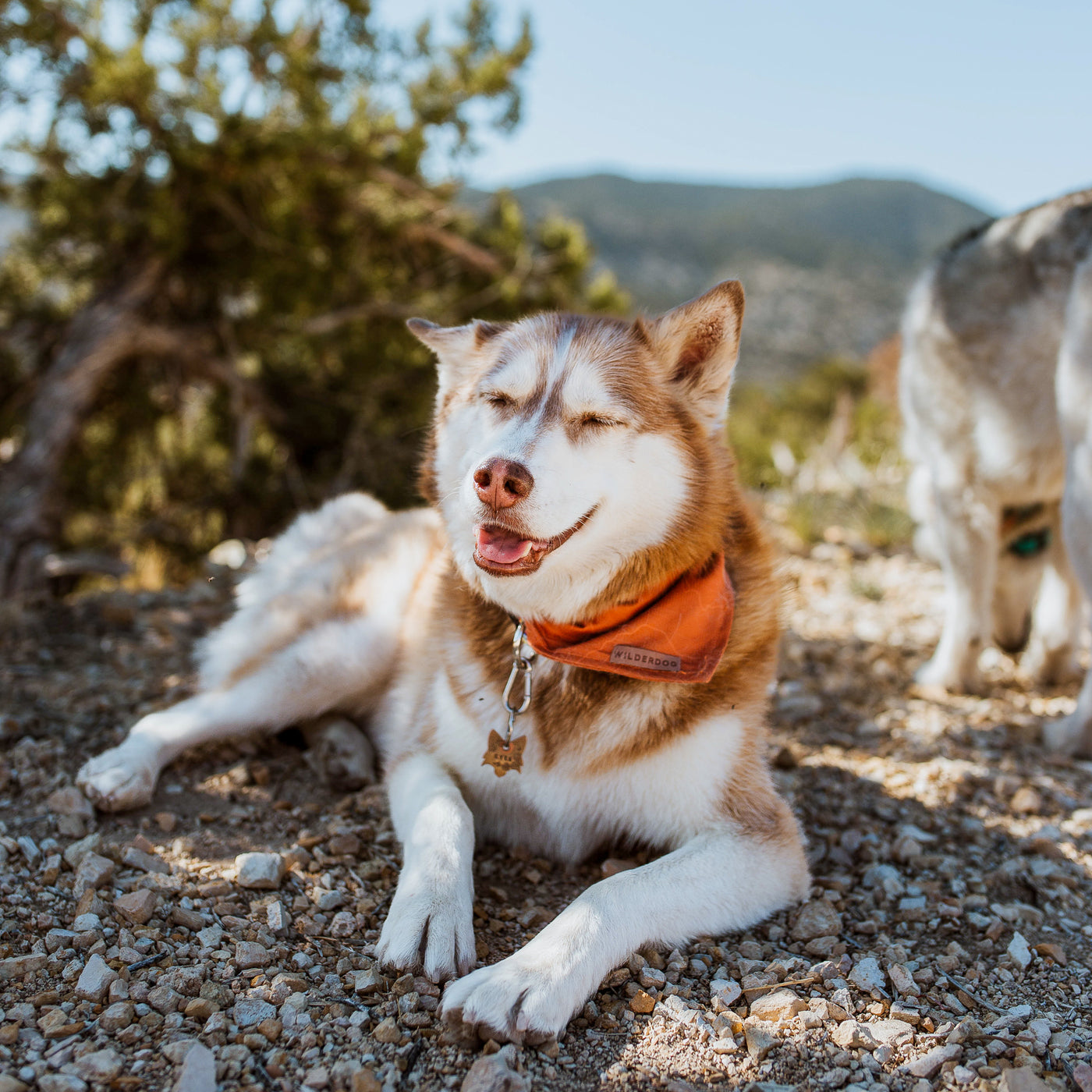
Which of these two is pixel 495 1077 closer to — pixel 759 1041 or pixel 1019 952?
pixel 759 1041

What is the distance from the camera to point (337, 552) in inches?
143

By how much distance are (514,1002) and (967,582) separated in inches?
135

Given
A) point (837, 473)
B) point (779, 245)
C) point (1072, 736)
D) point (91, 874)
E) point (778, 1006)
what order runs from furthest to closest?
1. point (779, 245)
2. point (837, 473)
3. point (1072, 736)
4. point (91, 874)
5. point (778, 1006)

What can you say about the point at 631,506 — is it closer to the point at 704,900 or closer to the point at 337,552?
the point at 704,900

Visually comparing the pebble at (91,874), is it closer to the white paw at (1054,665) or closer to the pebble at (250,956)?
the pebble at (250,956)

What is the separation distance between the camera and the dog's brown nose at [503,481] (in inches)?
80.0

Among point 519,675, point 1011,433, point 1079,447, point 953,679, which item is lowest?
point 953,679

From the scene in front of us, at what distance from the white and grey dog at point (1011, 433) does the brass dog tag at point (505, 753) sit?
250 centimetres

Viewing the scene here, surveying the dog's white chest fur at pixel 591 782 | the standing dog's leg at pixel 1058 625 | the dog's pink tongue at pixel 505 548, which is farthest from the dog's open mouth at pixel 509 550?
the standing dog's leg at pixel 1058 625

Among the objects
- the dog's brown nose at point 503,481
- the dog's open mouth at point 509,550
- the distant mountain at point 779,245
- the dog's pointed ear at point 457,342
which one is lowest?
the distant mountain at point 779,245

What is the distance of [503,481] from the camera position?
2.04 m

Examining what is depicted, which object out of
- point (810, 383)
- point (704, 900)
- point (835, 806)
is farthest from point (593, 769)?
point (810, 383)

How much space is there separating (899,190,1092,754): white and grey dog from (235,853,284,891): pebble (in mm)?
3139

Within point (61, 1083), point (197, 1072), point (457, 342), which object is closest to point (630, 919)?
point (197, 1072)
